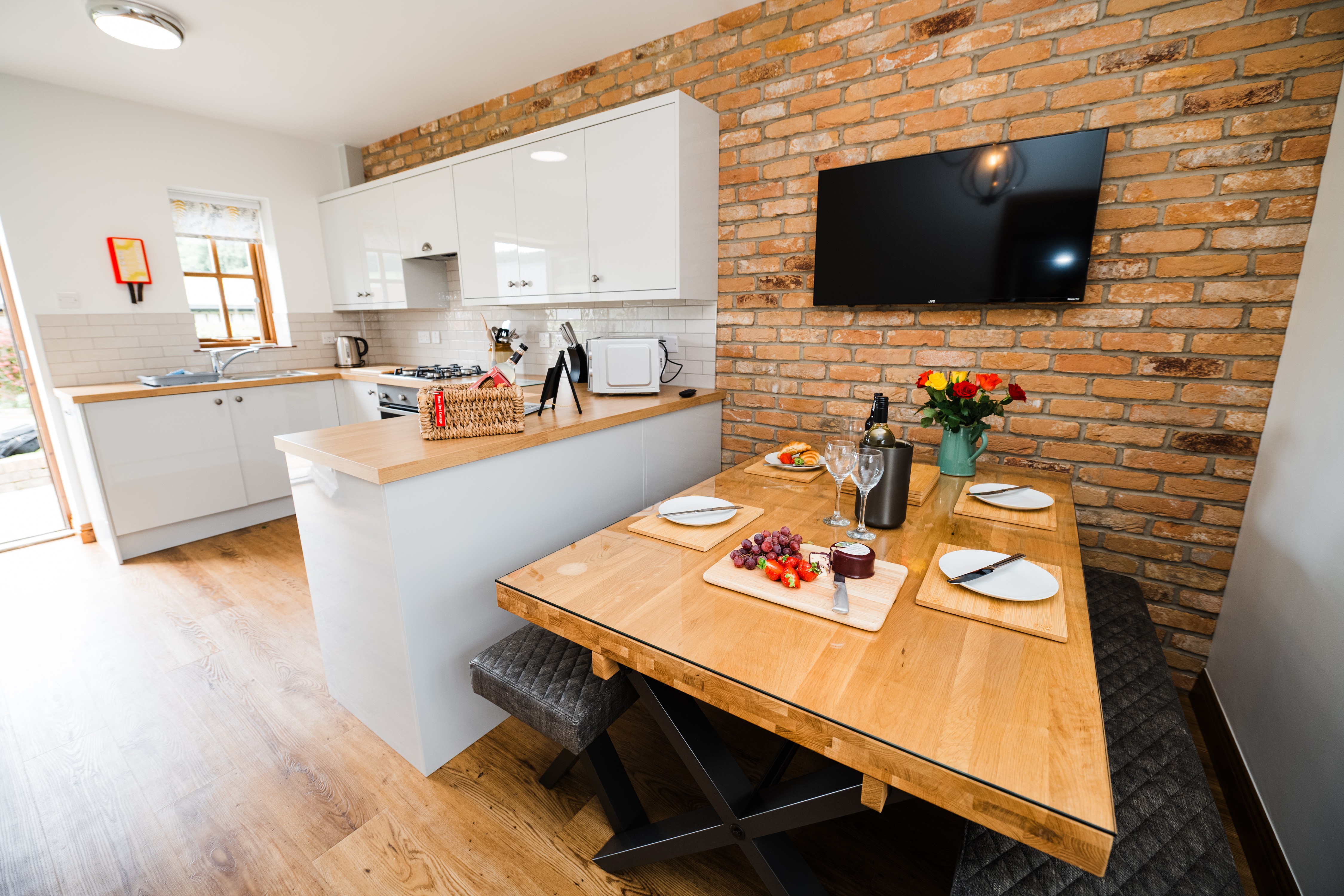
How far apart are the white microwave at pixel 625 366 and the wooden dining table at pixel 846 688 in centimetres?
121

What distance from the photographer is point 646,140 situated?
91.0 inches

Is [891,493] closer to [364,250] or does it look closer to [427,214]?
[427,214]

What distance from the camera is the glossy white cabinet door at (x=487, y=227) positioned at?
285cm

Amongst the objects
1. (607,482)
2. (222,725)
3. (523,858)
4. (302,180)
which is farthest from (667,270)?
(302,180)

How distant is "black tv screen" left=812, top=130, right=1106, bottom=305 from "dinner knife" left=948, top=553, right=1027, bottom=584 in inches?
47.5

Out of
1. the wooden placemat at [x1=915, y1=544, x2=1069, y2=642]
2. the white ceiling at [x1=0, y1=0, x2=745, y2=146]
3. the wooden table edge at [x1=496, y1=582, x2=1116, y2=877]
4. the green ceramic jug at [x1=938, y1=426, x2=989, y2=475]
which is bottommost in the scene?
the wooden table edge at [x1=496, y1=582, x2=1116, y2=877]

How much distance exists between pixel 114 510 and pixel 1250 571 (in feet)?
16.1

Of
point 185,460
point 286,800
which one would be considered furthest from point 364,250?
point 286,800

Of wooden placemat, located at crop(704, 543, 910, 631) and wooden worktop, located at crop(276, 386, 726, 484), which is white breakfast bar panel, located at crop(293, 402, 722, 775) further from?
wooden placemat, located at crop(704, 543, 910, 631)

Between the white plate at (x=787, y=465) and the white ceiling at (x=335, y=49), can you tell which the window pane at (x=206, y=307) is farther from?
the white plate at (x=787, y=465)

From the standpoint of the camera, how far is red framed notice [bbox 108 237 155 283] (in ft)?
10.4

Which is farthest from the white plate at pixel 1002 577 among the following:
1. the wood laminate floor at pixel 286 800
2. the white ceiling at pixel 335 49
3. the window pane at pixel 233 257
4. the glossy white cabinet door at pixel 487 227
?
the window pane at pixel 233 257

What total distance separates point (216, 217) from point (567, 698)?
4280 millimetres

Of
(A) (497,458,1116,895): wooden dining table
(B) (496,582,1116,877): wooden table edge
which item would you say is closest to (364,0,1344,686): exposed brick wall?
(A) (497,458,1116,895): wooden dining table
